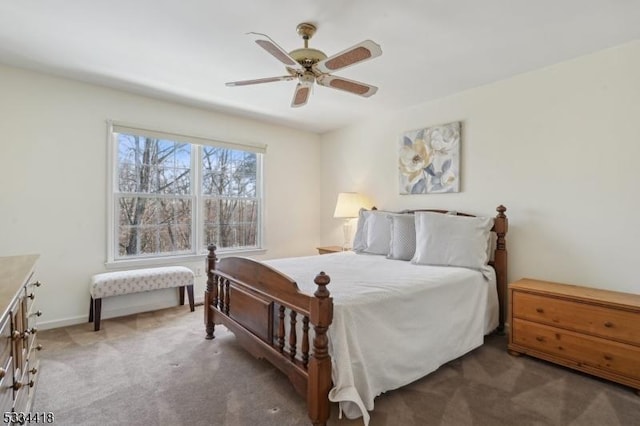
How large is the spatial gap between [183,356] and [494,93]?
374 centimetres

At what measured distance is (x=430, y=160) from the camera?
3674mm

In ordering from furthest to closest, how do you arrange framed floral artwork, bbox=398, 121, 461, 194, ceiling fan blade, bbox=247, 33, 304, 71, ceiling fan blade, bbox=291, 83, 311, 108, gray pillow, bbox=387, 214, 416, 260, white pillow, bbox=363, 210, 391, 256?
1. white pillow, bbox=363, 210, 391, 256
2. framed floral artwork, bbox=398, 121, 461, 194
3. gray pillow, bbox=387, 214, 416, 260
4. ceiling fan blade, bbox=291, 83, 311, 108
5. ceiling fan blade, bbox=247, 33, 304, 71

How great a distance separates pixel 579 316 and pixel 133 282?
3912 millimetres

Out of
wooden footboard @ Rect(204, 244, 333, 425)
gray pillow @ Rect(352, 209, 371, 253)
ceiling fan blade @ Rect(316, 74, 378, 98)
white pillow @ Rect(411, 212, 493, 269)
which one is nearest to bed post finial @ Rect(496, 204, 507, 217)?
white pillow @ Rect(411, 212, 493, 269)

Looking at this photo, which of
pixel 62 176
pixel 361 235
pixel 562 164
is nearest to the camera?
pixel 562 164

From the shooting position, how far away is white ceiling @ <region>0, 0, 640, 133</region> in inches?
79.7

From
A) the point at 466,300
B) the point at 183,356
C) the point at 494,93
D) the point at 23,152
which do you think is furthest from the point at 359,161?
the point at 23,152

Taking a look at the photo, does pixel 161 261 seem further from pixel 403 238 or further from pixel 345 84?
pixel 345 84

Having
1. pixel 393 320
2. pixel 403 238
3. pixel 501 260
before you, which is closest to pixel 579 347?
pixel 501 260

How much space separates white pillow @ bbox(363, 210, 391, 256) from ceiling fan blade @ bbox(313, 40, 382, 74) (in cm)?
197

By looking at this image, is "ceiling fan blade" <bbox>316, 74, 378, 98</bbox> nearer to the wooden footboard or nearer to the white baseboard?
the wooden footboard

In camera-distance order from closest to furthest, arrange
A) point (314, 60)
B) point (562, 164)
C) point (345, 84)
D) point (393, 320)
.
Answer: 1. point (393, 320)
2. point (314, 60)
3. point (345, 84)
4. point (562, 164)

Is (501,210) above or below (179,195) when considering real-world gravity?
below

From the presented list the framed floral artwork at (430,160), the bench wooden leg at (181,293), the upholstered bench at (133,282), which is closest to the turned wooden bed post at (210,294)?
the upholstered bench at (133,282)
